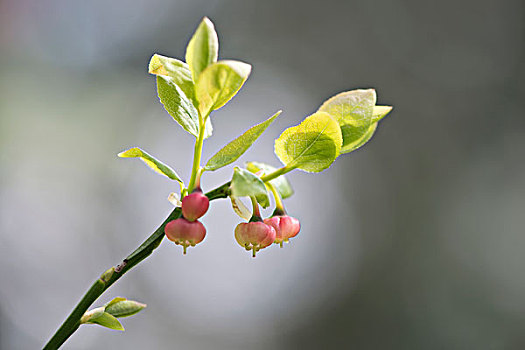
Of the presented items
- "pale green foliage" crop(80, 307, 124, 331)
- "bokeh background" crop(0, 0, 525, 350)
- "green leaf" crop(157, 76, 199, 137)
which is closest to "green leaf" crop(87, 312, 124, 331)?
"pale green foliage" crop(80, 307, 124, 331)

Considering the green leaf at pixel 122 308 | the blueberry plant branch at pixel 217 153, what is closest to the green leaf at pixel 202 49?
the blueberry plant branch at pixel 217 153

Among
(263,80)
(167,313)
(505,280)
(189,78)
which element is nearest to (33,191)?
(167,313)

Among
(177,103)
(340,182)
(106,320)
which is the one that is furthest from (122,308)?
(340,182)

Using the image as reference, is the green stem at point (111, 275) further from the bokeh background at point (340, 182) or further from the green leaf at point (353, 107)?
the bokeh background at point (340, 182)

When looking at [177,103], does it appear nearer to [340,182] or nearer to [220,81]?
[220,81]

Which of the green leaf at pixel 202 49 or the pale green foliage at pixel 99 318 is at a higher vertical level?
the green leaf at pixel 202 49

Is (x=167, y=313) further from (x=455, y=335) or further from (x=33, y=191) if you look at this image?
(x=455, y=335)
